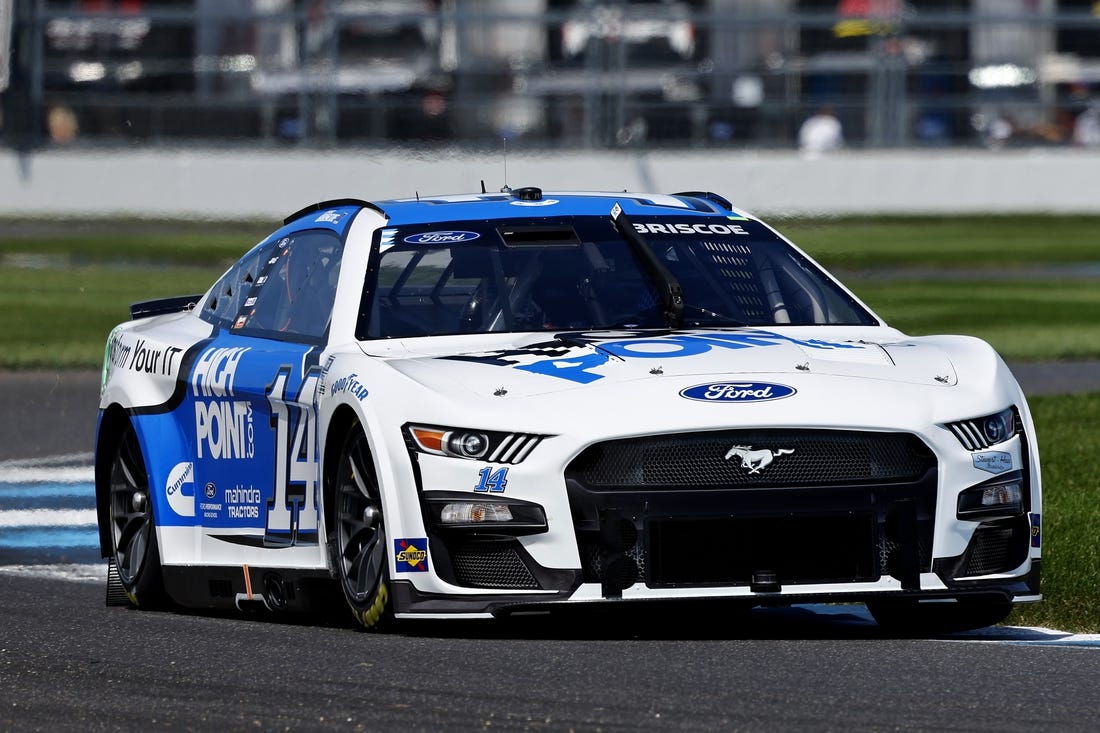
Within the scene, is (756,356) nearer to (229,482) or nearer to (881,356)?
(881,356)

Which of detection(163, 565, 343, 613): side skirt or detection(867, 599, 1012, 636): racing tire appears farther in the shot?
detection(163, 565, 343, 613): side skirt

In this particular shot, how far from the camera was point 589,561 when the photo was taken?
647 cm

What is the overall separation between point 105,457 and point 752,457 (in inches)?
119

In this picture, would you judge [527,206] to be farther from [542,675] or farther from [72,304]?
[72,304]

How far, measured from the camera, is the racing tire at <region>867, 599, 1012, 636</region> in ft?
23.0

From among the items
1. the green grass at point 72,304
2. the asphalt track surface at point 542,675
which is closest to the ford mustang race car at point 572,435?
the asphalt track surface at point 542,675

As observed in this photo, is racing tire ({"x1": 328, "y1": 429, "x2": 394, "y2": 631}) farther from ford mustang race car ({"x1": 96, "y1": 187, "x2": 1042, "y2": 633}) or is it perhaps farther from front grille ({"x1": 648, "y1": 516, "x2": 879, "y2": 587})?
front grille ({"x1": 648, "y1": 516, "x2": 879, "y2": 587})

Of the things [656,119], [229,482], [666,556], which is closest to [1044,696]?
[666,556]

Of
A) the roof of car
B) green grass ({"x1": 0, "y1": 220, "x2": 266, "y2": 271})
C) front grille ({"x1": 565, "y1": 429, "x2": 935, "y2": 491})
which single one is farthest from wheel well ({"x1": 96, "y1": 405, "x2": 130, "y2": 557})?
green grass ({"x1": 0, "y1": 220, "x2": 266, "y2": 271})

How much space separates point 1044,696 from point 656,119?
3047 centimetres

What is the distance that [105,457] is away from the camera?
28.3ft

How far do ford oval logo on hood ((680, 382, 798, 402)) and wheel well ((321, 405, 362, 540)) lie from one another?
1.05 metres

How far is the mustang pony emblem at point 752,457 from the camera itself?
6.47m

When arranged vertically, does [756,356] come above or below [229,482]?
above
